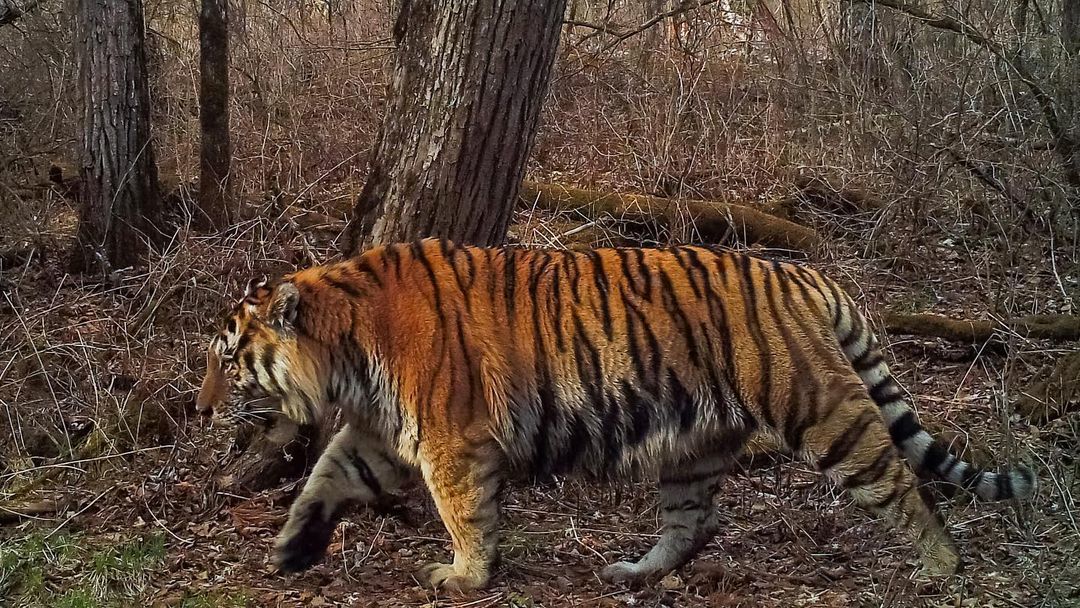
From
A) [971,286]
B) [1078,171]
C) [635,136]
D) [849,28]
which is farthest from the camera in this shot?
[849,28]

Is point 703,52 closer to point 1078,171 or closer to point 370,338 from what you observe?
point 1078,171

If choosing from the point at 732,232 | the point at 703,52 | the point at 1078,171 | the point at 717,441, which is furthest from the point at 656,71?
the point at 717,441

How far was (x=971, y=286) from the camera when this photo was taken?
6754mm

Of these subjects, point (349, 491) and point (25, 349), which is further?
point (25, 349)

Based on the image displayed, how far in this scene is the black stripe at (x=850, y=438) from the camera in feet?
12.3

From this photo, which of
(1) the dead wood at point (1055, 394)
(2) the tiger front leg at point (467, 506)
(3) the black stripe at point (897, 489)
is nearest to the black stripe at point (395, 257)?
(2) the tiger front leg at point (467, 506)

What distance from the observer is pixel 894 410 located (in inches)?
157

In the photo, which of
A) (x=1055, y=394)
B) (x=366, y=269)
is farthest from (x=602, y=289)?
(x=1055, y=394)

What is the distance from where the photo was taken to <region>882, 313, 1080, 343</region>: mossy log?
216 inches

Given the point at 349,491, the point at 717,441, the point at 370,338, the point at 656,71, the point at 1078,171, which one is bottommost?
the point at 349,491

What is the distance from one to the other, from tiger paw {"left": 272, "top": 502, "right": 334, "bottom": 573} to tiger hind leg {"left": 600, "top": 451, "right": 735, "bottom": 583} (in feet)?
3.88

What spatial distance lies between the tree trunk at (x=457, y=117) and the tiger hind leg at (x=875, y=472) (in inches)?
72.2

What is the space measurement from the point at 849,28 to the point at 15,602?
26.0 feet

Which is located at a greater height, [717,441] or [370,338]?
[370,338]
